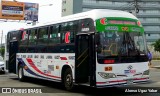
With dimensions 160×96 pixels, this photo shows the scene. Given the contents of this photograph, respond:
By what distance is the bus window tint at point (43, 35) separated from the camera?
1660 cm

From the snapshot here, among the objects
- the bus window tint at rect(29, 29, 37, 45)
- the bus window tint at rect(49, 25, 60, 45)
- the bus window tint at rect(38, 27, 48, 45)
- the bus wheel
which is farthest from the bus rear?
the bus window tint at rect(29, 29, 37, 45)

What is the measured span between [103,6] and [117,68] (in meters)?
108

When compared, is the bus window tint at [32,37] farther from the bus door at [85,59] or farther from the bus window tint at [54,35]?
the bus door at [85,59]

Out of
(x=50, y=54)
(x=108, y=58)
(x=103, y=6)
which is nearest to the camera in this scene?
(x=108, y=58)

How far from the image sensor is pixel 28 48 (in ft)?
61.6

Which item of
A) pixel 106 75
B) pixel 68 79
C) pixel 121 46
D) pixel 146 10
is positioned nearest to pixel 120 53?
pixel 121 46

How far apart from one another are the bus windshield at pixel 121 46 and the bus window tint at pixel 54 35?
3.50 m

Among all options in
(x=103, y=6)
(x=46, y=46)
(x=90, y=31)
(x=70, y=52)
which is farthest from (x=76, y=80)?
(x=103, y=6)

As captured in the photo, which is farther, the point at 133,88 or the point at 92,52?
Result: the point at 133,88

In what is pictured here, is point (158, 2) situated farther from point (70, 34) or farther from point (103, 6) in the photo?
point (70, 34)

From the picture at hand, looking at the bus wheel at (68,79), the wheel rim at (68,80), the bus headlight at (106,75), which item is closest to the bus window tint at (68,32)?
the bus wheel at (68,79)

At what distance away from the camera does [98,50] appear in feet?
39.7

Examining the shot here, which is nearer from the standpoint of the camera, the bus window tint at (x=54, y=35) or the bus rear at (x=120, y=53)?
the bus rear at (x=120, y=53)

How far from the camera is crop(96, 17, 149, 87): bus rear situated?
12.1 metres
